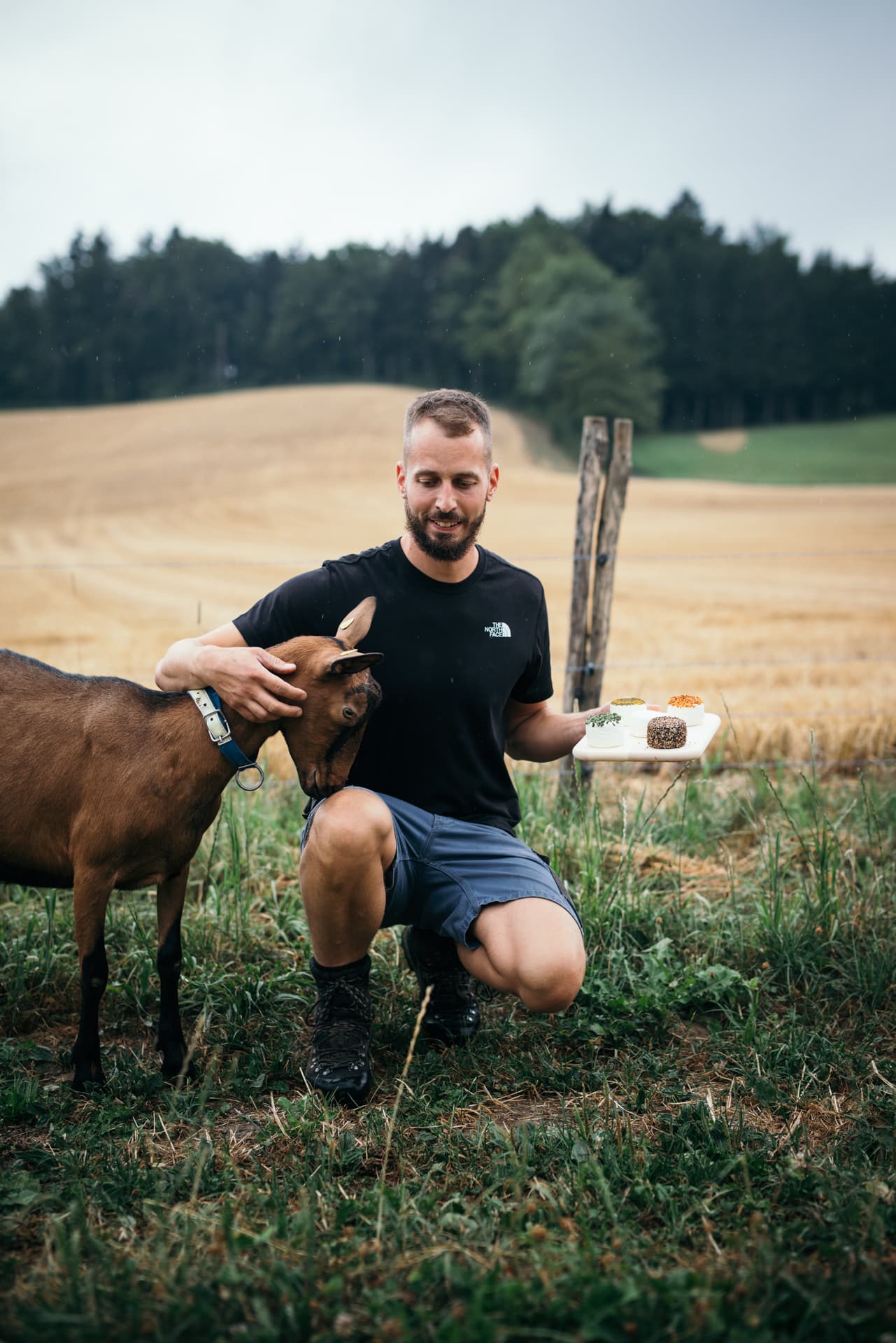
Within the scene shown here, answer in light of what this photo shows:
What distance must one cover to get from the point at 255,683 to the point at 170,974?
3.71 ft

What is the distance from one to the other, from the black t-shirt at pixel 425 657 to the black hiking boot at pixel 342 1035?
67 cm

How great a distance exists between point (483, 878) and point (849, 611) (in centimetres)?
1315

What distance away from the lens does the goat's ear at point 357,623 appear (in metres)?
3.19

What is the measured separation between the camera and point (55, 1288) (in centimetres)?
221

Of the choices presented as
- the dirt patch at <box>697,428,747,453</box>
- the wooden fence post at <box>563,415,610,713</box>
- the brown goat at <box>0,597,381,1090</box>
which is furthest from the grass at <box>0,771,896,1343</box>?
the dirt patch at <box>697,428,747,453</box>

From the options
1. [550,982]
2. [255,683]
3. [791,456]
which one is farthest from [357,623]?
[791,456]

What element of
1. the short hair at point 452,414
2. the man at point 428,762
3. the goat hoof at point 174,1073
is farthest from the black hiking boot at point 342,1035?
the short hair at point 452,414

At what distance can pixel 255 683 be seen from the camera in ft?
10.2

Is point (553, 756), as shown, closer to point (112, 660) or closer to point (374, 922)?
point (374, 922)

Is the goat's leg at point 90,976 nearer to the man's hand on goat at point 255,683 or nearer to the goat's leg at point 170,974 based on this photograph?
the goat's leg at point 170,974

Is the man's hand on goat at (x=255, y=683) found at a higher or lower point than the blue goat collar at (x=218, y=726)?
higher

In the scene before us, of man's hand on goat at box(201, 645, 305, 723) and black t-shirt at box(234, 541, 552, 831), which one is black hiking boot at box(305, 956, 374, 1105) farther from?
man's hand on goat at box(201, 645, 305, 723)

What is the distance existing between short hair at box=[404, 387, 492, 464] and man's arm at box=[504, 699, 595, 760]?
40.9 inches

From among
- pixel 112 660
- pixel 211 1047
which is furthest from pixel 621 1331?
pixel 112 660
